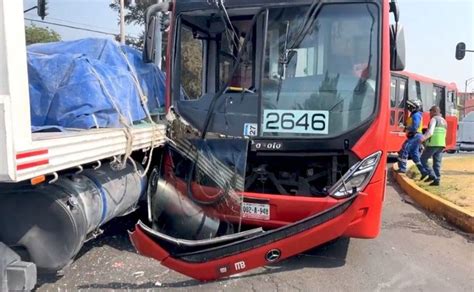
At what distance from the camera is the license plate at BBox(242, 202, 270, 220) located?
13.9ft

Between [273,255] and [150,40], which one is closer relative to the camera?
[273,255]

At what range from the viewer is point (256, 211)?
4266 mm

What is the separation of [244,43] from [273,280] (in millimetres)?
2380

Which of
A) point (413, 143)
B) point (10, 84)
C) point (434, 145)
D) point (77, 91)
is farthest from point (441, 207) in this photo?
point (10, 84)

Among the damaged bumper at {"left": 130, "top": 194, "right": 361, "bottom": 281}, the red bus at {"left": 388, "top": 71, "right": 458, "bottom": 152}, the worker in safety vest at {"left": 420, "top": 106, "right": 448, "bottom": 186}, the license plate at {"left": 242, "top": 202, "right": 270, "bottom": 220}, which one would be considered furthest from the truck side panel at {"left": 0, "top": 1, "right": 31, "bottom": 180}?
the red bus at {"left": 388, "top": 71, "right": 458, "bottom": 152}

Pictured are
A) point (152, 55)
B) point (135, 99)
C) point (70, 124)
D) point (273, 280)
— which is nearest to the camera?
point (70, 124)

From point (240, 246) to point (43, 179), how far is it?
5.27 ft

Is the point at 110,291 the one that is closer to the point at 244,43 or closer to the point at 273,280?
the point at 273,280

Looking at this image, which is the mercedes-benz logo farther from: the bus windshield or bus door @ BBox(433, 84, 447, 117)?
bus door @ BBox(433, 84, 447, 117)

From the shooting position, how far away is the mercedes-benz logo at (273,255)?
352cm

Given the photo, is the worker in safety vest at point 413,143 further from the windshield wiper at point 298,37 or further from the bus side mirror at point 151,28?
the bus side mirror at point 151,28

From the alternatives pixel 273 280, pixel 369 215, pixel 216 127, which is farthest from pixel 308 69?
pixel 273 280

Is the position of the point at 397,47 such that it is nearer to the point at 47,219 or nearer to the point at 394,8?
the point at 394,8

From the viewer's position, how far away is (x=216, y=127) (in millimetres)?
4453
